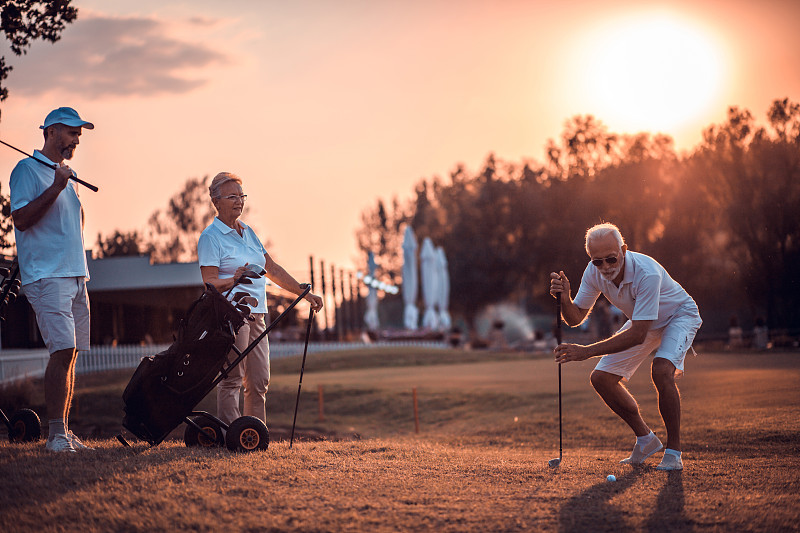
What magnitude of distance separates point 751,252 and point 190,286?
74.1 feet

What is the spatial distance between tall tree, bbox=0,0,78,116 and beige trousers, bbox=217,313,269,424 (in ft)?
22.7

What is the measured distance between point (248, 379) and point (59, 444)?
158cm

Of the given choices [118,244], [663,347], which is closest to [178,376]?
[663,347]

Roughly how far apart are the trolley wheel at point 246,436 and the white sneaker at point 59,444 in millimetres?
1080

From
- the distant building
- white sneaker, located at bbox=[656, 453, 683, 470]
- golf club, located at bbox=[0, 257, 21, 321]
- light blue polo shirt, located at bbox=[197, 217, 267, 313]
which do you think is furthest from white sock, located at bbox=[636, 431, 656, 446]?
the distant building

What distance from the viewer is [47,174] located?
628cm

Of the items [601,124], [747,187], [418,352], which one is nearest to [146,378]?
[418,352]

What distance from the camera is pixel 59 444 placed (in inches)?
235

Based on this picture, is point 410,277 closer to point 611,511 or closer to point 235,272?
point 235,272

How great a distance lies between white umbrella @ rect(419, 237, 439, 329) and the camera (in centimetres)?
3919

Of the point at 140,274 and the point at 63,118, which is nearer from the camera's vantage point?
the point at 63,118

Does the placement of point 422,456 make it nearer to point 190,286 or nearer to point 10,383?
point 10,383

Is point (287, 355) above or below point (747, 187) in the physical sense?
below

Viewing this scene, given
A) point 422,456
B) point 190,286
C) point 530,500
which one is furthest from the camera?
point 190,286
